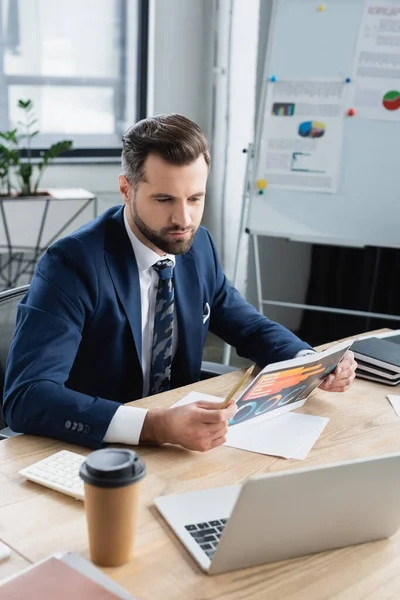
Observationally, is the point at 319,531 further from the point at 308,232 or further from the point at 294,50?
the point at 294,50

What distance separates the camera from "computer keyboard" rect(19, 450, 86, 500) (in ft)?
3.68

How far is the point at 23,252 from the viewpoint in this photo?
355cm

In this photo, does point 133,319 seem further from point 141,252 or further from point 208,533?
point 208,533

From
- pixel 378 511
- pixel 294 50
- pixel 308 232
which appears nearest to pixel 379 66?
pixel 294 50

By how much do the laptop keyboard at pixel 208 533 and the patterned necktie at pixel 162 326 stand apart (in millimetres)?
663

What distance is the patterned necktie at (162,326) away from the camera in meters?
1.68

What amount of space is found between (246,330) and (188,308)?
22 centimetres

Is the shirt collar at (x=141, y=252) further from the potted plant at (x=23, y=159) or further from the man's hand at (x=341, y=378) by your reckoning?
A: the potted plant at (x=23, y=159)

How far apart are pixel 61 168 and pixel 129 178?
233 centimetres

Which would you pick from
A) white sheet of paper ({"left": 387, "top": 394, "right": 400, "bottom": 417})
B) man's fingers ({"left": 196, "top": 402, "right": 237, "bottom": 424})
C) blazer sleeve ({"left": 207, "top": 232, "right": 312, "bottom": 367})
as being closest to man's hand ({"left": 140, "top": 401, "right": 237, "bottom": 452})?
man's fingers ({"left": 196, "top": 402, "right": 237, "bottom": 424})

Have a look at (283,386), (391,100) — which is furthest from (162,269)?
(391,100)

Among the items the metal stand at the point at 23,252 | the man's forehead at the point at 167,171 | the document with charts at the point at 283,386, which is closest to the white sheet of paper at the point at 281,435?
the document with charts at the point at 283,386

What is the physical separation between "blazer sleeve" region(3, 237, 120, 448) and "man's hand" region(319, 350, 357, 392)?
1.59 ft

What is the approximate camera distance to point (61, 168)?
3865 millimetres
